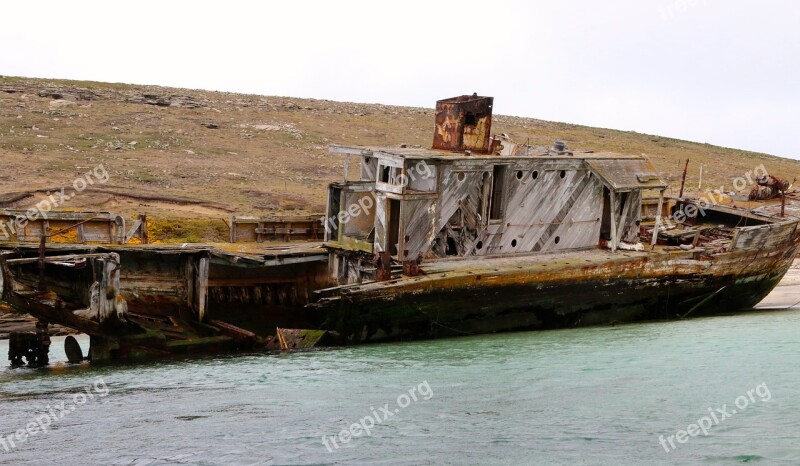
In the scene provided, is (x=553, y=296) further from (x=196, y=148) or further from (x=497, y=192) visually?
(x=196, y=148)

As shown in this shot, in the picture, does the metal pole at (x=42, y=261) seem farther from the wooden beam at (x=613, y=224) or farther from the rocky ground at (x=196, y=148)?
the wooden beam at (x=613, y=224)

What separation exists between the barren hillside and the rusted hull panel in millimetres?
A: 10384

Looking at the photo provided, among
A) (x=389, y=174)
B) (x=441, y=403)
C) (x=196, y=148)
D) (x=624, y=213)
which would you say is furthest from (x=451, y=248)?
(x=196, y=148)

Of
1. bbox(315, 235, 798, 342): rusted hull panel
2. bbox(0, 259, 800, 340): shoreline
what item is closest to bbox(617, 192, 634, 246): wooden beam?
bbox(315, 235, 798, 342): rusted hull panel

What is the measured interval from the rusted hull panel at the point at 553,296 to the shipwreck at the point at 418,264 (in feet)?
0.10

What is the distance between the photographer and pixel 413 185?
20.1 metres

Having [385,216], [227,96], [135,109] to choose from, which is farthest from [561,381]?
[227,96]

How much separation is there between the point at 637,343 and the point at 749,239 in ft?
16.1

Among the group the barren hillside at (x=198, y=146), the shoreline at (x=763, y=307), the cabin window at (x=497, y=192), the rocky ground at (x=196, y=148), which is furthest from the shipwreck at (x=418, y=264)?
the barren hillside at (x=198, y=146)

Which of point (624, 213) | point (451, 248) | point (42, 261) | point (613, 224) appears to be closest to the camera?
point (42, 261)

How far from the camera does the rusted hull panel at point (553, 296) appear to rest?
1894cm

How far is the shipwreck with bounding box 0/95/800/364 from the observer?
18.4 metres

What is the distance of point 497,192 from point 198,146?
21.6m

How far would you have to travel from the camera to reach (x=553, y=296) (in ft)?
66.9
